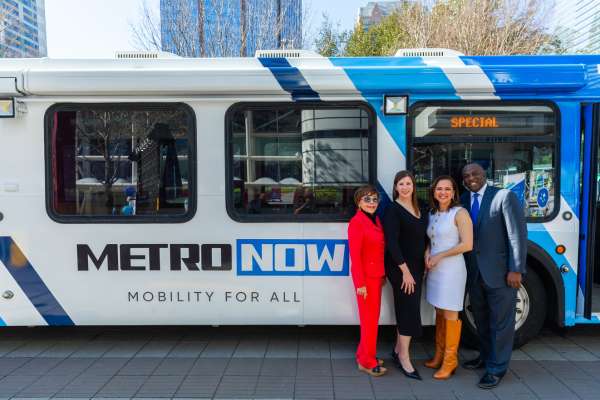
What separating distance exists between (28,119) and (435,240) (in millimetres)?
3727

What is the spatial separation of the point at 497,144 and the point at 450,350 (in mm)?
1861

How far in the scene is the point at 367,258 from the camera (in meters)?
3.26

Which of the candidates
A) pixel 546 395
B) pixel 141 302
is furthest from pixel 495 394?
pixel 141 302

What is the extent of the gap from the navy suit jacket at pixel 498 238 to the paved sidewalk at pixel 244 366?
0.97 metres

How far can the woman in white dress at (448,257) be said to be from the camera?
317 cm

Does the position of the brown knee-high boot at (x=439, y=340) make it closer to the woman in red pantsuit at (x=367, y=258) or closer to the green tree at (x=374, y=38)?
the woman in red pantsuit at (x=367, y=258)

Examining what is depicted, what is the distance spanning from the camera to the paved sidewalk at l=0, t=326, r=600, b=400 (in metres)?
3.23

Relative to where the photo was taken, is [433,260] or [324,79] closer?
[433,260]

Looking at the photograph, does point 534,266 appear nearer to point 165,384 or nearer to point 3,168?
point 165,384

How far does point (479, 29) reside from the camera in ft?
37.5

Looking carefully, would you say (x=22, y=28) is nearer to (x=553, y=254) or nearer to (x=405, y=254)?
(x=405, y=254)

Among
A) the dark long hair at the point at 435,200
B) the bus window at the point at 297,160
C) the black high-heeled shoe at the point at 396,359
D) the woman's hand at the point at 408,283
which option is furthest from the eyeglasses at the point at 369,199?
the black high-heeled shoe at the point at 396,359

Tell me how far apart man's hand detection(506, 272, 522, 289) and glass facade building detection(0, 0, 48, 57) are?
13.0m

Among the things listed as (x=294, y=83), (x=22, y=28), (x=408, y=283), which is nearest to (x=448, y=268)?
(x=408, y=283)
